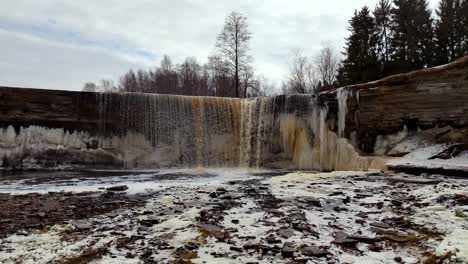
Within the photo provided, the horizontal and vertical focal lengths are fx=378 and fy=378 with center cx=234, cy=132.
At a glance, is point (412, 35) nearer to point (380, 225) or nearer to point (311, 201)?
point (311, 201)

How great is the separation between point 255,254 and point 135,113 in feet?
45.5

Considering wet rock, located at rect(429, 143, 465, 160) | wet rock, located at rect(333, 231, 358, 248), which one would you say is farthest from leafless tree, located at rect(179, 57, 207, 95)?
wet rock, located at rect(333, 231, 358, 248)

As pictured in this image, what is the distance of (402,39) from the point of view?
2841 centimetres

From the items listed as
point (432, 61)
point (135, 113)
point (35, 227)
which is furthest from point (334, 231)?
point (432, 61)

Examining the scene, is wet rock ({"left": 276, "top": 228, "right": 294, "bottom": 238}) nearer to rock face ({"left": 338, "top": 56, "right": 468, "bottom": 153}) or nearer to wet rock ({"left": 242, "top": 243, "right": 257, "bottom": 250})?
wet rock ({"left": 242, "top": 243, "right": 257, "bottom": 250})

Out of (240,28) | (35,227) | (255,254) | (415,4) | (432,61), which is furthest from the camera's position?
(240,28)

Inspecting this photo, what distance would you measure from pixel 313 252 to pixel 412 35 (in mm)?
28110

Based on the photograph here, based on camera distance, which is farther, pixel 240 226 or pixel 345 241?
pixel 240 226

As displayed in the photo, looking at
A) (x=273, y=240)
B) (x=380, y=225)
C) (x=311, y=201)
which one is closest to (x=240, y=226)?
(x=273, y=240)

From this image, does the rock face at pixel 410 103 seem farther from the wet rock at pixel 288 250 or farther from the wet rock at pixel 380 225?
the wet rock at pixel 288 250

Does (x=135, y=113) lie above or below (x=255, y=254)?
above

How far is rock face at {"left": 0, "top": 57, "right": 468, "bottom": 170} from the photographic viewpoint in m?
14.5

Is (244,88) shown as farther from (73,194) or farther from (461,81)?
(73,194)

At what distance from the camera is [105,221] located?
236 inches
